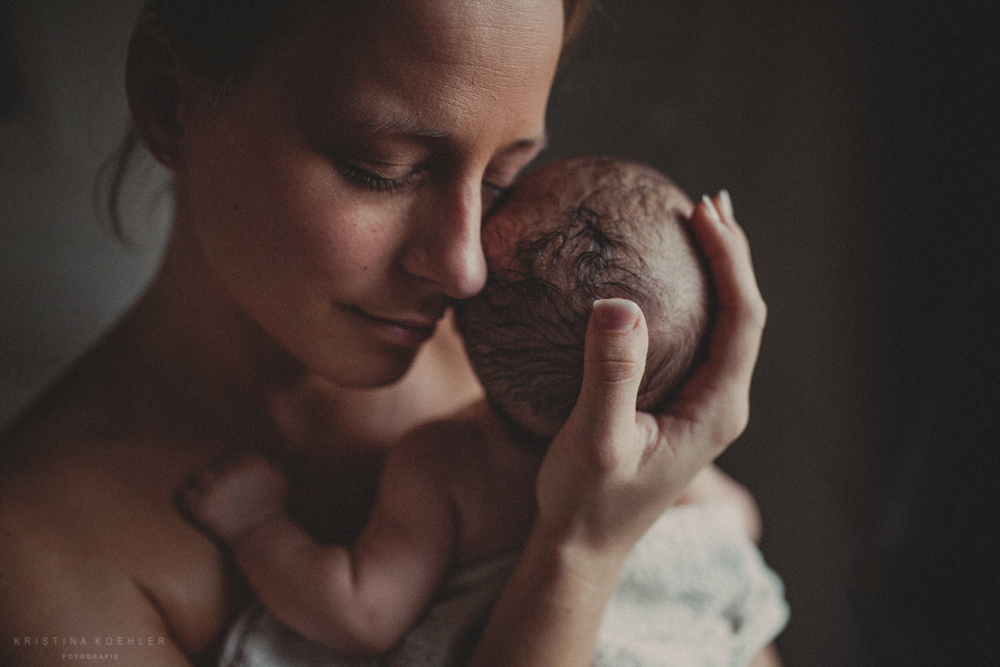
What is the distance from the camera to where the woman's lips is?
30.2 inches

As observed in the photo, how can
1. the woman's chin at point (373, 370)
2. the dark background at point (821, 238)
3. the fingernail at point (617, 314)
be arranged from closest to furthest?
1. the fingernail at point (617, 314)
2. the woman's chin at point (373, 370)
3. the dark background at point (821, 238)

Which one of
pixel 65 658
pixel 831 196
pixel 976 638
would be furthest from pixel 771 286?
pixel 65 658

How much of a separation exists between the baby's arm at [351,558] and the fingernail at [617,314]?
1.26 ft

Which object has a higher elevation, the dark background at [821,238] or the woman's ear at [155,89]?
the woman's ear at [155,89]

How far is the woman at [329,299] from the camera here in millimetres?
631

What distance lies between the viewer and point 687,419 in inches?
30.1

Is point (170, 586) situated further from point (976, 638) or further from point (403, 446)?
point (976, 638)

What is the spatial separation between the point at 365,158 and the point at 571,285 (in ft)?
0.83

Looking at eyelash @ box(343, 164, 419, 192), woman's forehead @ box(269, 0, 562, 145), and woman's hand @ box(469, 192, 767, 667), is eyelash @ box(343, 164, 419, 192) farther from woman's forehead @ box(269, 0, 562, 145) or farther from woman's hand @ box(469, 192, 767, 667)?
woman's hand @ box(469, 192, 767, 667)

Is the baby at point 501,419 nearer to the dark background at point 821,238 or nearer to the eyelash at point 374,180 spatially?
the eyelash at point 374,180

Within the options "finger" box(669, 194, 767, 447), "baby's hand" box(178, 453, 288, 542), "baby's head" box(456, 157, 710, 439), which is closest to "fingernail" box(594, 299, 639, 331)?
"baby's head" box(456, 157, 710, 439)

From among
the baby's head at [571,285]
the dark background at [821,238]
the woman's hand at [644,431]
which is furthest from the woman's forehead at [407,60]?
the dark background at [821,238]

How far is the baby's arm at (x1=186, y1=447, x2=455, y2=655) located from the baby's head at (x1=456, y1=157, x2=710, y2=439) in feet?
0.60

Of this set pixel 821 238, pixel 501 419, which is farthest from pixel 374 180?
pixel 821 238
